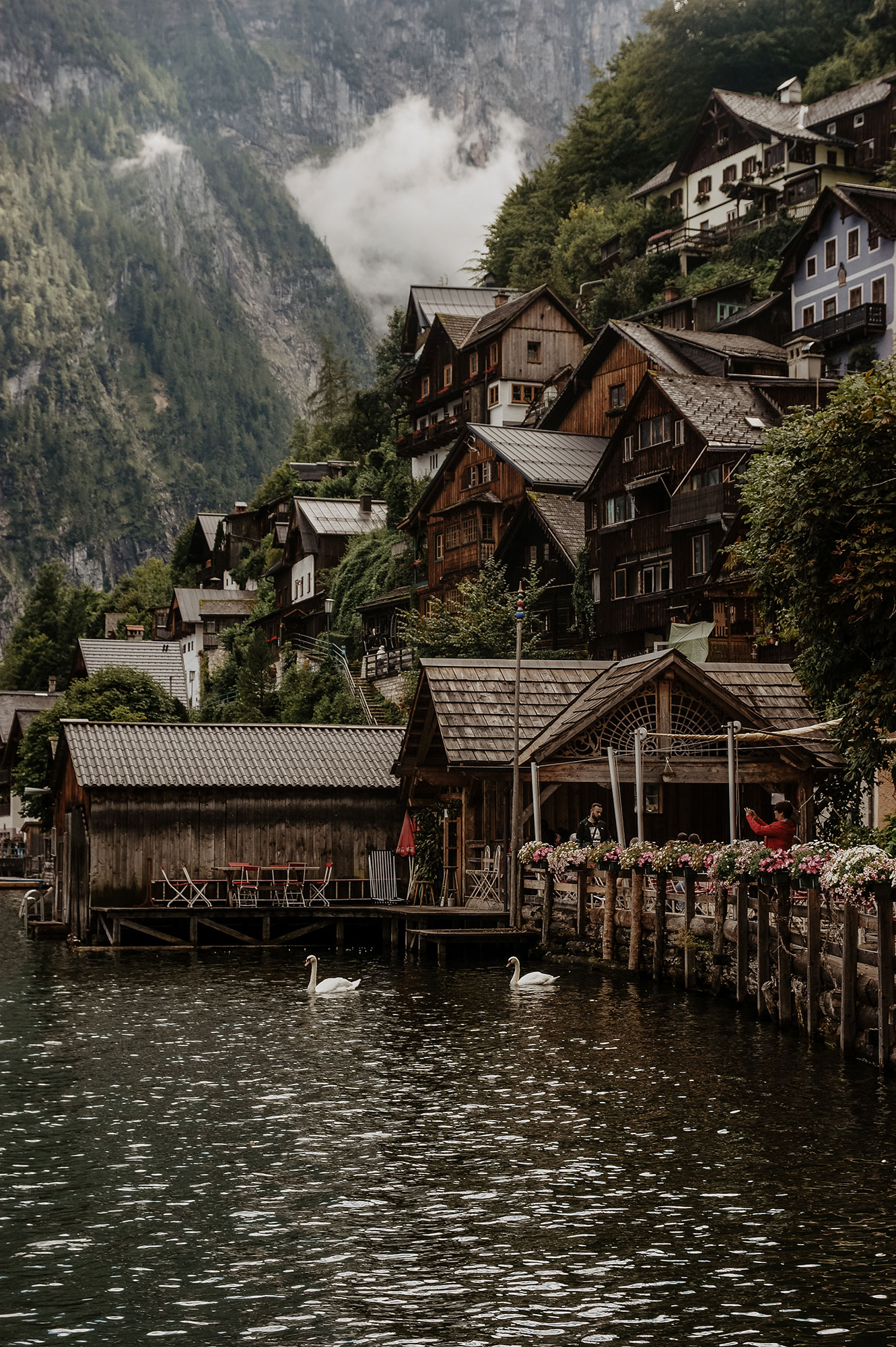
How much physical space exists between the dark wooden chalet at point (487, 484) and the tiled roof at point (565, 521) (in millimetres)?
670

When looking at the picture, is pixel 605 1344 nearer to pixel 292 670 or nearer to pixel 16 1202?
pixel 16 1202

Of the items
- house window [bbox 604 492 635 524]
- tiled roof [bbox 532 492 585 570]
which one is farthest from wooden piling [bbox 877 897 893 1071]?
tiled roof [bbox 532 492 585 570]

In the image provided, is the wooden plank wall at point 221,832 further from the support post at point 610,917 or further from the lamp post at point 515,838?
the support post at point 610,917

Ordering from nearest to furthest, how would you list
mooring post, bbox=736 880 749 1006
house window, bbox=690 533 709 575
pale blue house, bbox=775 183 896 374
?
mooring post, bbox=736 880 749 1006 → house window, bbox=690 533 709 575 → pale blue house, bbox=775 183 896 374

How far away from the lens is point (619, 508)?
6131cm

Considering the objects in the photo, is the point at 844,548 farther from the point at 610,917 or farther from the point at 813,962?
the point at 813,962

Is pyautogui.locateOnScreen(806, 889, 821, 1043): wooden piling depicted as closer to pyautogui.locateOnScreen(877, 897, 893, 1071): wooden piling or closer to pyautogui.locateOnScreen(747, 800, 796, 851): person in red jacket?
pyautogui.locateOnScreen(877, 897, 893, 1071): wooden piling

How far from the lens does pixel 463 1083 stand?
2148 centimetres

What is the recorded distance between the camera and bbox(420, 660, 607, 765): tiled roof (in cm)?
3878

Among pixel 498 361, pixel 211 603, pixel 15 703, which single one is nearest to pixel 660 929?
pixel 498 361

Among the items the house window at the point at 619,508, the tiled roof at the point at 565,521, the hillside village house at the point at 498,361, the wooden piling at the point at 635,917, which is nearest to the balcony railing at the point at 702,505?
the house window at the point at 619,508

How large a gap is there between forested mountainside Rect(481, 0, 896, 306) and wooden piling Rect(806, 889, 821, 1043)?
68930 mm

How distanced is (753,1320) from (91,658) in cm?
8792

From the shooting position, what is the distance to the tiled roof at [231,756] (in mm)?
42750
